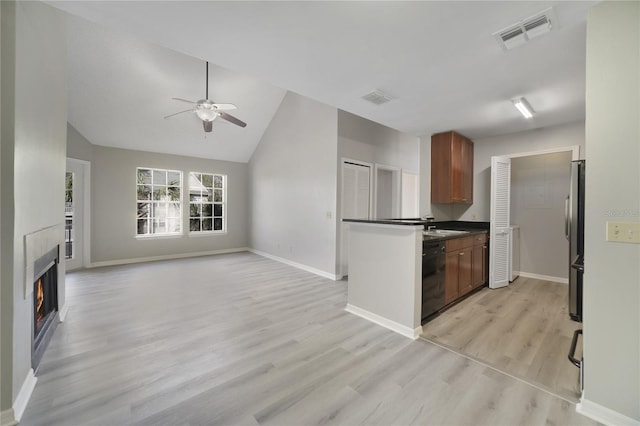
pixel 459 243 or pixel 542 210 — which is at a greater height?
pixel 542 210

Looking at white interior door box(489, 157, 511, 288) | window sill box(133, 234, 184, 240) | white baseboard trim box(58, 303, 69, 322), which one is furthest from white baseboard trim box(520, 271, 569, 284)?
window sill box(133, 234, 184, 240)

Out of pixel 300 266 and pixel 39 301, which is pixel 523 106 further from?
pixel 39 301

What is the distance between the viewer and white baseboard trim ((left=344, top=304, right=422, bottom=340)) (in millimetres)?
2607

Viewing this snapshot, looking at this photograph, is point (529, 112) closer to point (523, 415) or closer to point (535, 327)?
point (535, 327)

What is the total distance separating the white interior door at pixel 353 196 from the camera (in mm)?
4895

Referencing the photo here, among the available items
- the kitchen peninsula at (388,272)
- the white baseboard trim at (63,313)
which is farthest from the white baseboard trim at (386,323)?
the white baseboard trim at (63,313)

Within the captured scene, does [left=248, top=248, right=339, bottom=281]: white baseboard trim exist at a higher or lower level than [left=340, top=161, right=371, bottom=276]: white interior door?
lower

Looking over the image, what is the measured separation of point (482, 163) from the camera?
480 cm

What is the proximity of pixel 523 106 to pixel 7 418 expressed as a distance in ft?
17.1

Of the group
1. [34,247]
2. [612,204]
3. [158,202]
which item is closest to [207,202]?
[158,202]

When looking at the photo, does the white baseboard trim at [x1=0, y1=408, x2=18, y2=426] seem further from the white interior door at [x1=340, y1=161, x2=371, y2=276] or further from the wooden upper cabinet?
the wooden upper cabinet

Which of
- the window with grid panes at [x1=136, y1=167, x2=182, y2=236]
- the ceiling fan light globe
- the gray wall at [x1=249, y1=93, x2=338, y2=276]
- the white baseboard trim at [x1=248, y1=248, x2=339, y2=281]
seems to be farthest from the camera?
the window with grid panes at [x1=136, y1=167, x2=182, y2=236]

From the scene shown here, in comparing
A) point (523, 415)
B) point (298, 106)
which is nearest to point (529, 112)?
point (523, 415)

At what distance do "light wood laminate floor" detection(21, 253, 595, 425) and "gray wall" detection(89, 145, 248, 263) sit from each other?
252 centimetres
